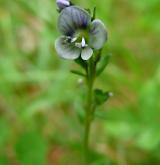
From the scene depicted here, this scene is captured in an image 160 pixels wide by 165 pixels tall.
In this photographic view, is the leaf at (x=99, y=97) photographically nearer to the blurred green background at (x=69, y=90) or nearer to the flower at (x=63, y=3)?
the flower at (x=63, y=3)

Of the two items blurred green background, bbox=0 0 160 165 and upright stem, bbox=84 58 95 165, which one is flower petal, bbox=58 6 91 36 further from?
blurred green background, bbox=0 0 160 165

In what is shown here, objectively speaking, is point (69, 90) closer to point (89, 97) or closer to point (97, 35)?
point (89, 97)

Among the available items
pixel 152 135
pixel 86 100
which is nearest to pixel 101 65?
pixel 86 100

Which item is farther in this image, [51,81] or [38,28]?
[38,28]

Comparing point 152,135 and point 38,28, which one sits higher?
point 38,28

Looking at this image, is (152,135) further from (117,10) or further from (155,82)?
(117,10)

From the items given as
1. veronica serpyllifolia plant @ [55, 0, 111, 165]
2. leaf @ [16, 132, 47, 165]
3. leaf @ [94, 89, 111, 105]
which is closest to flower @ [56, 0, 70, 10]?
veronica serpyllifolia plant @ [55, 0, 111, 165]

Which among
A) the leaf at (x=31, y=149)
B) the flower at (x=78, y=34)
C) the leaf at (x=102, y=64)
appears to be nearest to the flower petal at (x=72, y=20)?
the flower at (x=78, y=34)
